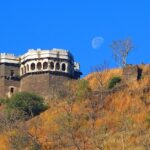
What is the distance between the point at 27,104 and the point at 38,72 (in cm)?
1280

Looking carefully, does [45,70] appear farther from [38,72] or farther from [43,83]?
[43,83]

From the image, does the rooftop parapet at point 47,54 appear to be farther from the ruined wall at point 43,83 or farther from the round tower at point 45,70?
the ruined wall at point 43,83

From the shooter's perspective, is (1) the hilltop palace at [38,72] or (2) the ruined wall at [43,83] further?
(1) the hilltop palace at [38,72]

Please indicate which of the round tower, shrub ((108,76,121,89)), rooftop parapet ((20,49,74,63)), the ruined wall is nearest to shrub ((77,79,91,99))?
shrub ((108,76,121,89))

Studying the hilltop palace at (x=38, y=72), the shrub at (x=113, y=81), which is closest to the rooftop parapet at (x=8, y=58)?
the hilltop palace at (x=38, y=72)

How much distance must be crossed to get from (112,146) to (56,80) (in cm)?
3203

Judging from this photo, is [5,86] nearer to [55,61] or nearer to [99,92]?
[55,61]

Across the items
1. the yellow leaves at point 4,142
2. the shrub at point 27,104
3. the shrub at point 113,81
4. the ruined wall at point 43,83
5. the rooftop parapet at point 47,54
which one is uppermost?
the rooftop parapet at point 47,54

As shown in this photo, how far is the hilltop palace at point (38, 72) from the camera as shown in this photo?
7631 cm

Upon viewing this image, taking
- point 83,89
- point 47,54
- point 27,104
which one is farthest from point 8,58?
point 83,89

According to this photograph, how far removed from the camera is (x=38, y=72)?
252 ft

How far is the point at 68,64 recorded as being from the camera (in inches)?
3063

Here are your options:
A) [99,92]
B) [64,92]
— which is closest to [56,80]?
[64,92]

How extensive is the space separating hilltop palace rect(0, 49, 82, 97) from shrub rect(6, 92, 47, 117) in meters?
7.69
